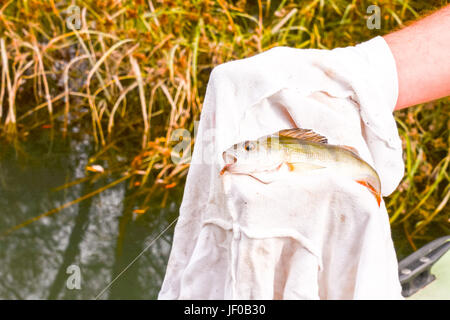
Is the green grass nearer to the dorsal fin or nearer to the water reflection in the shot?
the water reflection

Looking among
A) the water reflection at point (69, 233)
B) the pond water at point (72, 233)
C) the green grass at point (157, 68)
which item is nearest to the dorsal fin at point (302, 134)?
the pond water at point (72, 233)

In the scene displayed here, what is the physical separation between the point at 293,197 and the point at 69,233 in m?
1.76

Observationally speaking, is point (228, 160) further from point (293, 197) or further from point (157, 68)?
point (157, 68)

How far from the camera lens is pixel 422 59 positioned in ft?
2.79

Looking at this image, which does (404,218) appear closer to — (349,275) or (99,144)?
(99,144)

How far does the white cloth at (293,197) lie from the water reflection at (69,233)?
1.35 meters

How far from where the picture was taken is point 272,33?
276cm

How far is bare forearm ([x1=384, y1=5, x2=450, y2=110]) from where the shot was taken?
84 centimetres

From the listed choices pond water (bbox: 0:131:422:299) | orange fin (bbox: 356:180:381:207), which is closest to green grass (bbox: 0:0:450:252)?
A: pond water (bbox: 0:131:422:299)

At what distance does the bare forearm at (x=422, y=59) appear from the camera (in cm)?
84


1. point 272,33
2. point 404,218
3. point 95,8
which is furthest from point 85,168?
point 404,218

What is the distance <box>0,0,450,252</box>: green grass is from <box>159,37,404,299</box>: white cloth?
172cm

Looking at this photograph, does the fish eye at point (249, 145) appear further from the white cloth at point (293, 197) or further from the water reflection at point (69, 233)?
the water reflection at point (69, 233)
